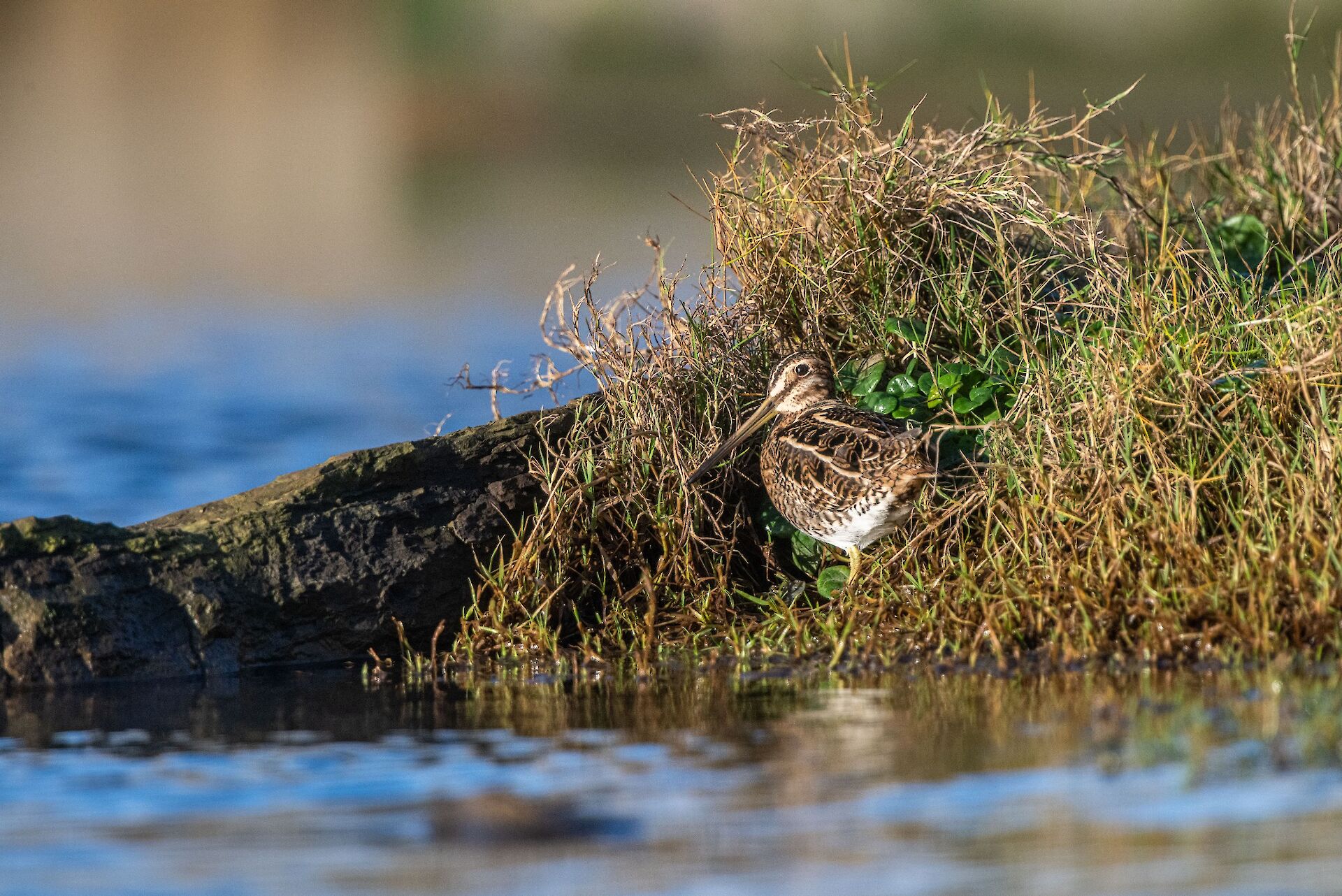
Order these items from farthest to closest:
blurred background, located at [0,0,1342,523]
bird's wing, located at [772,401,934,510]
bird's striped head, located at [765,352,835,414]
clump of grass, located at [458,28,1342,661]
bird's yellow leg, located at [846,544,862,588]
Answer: blurred background, located at [0,0,1342,523], bird's striped head, located at [765,352,835,414], bird's yellow leg, located at [846,544,862,588], bird's wing, located at [772,401,934,510], clump of grass, located at [458,28,1342,661]

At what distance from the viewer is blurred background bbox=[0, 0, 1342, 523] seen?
44.7ft

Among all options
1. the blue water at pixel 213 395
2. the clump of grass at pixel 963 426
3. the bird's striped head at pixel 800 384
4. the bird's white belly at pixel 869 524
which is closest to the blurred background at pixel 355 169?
the blue water at pixel 213 395

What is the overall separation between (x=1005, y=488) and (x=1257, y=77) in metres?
25.7

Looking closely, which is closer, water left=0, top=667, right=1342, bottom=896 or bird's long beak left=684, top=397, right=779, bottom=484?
water left=0, top=667, right=1342, bottom=896

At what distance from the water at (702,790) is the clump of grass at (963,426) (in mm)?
393

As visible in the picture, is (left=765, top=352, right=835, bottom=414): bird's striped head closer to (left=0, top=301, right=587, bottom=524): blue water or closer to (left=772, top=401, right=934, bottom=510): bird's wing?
(left=772, top=401, right=934, bottom=510): bird's wing

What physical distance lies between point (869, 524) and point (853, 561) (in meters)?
0.21

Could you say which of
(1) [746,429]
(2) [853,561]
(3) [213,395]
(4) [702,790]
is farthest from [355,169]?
(4) [702,790]

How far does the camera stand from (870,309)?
723 cm

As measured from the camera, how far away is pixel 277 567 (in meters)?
6.55

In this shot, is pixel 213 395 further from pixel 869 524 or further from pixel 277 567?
pixel 869 524

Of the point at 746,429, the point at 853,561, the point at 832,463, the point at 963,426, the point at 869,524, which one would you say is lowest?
the point at 853,561

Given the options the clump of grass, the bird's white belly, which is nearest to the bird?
the bird's white belly

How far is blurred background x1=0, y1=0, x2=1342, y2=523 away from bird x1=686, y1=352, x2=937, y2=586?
5.87 feet
